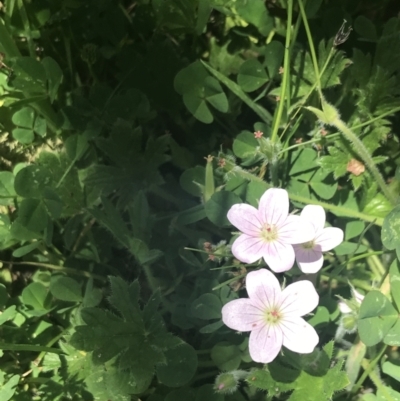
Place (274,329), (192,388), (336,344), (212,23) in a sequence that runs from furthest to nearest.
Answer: (212,23), (336,344), (192,388), (274,329)

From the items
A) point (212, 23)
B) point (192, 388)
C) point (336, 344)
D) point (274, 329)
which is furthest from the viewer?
point (212, 23)

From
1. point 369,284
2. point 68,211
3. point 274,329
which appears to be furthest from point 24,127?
point 369,284

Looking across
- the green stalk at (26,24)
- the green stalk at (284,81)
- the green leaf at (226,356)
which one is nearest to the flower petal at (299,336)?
the green leaf at (226,356)

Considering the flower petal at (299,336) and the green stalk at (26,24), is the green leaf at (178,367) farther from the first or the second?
the green stalk at (26,24)

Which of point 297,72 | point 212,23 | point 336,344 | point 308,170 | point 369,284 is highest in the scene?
point 212,23

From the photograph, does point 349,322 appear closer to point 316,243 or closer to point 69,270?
point 316,243

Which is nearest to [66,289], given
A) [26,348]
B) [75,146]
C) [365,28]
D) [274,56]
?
[26,348]

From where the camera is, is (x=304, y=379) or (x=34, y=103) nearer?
(x=304, y=379)

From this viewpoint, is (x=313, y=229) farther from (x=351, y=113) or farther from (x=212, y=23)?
(x=212, y=23)
